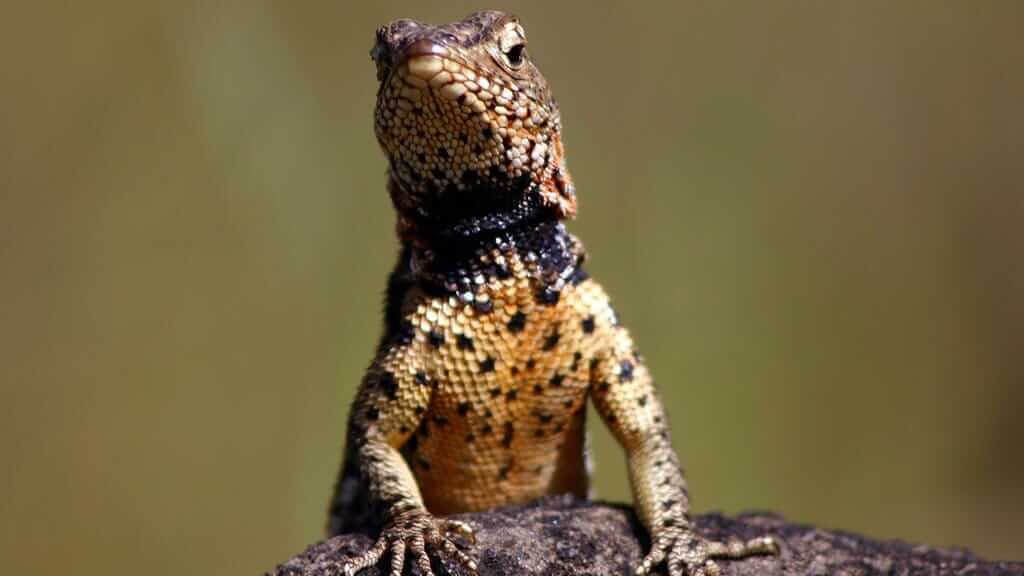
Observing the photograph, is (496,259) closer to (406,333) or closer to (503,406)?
(406,333)

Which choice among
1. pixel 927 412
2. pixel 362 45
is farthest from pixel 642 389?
pixel 927 412

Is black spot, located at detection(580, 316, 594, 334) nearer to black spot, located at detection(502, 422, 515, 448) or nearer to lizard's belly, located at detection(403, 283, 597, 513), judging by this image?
lizard's belly, located at detection(403, 283, 597, 513)

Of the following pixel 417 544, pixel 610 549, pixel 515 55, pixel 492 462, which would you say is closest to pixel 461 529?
pixel 417 544

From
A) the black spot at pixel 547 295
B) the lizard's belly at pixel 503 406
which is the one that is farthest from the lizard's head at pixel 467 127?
the lizard's belly at pixel 503 406

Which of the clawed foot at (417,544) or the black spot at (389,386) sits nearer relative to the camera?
the clawed foot at (417,544)

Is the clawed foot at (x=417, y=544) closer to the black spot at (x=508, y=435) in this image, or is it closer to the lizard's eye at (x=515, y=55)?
the black spot at (x=508, y=435)

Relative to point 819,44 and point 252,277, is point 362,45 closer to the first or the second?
point 252,277
